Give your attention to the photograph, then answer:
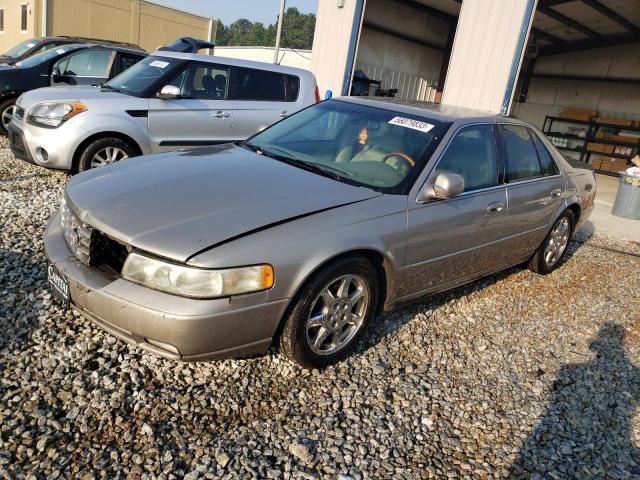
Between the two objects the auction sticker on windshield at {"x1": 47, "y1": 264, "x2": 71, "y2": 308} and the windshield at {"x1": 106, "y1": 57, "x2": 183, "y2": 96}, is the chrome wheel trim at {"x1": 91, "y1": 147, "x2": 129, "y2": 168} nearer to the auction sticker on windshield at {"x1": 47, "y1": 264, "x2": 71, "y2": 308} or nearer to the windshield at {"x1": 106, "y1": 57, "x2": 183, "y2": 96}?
the windshield at {"x1": 106, "y1": 57, "x2": 183, "y2": 96}

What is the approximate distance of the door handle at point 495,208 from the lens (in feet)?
12.1

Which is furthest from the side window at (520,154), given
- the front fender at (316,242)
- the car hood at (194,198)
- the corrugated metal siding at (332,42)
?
the corrugated metal siding at (332,42)

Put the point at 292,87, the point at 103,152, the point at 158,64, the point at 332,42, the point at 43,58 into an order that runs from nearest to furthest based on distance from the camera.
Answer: the point at 103,152
the point at 158,64
the point at 292,87
the point at 43,58
the point at 332,42

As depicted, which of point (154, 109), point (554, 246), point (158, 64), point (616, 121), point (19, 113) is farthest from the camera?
point (616, 121)

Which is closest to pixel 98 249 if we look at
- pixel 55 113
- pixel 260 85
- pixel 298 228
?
pixel 298 228

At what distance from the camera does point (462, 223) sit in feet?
11.4

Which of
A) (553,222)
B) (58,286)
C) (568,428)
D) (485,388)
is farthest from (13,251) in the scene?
(553,222)

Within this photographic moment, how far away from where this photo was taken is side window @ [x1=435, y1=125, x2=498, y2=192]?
11.4 ft

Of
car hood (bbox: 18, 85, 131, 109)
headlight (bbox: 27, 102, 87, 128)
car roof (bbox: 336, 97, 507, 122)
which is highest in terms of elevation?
car roof (bbox: 336, 97, 507, 122)

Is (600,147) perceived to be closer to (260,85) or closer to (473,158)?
(260,85)

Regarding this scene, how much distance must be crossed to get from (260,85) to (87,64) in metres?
3.77

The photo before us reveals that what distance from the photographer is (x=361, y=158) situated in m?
3.44

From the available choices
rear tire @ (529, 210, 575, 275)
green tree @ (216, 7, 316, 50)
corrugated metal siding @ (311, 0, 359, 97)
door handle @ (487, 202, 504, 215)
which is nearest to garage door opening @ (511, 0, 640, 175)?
corrugated metal siding @ (311, 0, 359, 97)

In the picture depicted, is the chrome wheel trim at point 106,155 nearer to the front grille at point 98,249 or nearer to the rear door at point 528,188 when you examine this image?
the front grille at point 98,249
